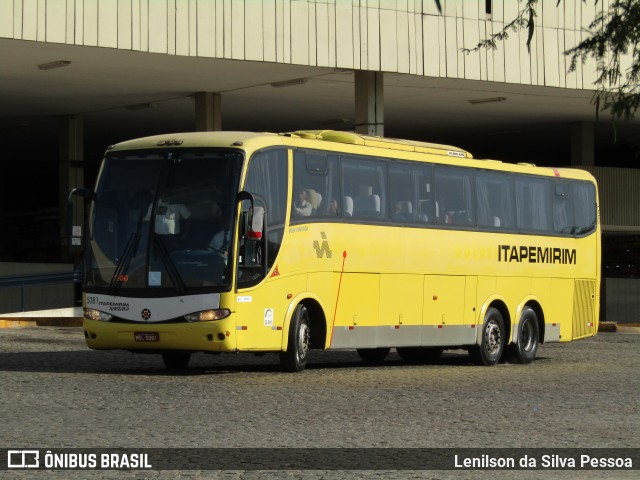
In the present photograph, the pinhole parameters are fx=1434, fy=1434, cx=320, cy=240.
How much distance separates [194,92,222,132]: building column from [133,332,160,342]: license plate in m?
18.6

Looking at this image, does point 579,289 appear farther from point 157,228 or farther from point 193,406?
point 193,406

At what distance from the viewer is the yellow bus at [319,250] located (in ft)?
61.5

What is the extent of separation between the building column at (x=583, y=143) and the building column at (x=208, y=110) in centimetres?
1263

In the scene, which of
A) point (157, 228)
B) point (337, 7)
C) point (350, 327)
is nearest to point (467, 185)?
point (350, 327)

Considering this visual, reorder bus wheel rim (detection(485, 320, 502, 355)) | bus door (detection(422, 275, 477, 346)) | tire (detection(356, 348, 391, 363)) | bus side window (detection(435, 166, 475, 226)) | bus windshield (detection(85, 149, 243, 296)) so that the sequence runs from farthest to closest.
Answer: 1. tire (detection(356, 348, 391, 363))
2. bus wheel rim (detection(485, 320, 502, 355))
3. bus side window (detection(435, 166, 475, 226))
4. bus door (detection(422, 275, 477, 346))
5. bus windshield (detection(85, 149, 243, 296))

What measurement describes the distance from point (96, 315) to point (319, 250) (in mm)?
3295

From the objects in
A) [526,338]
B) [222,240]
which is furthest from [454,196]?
[222,240]

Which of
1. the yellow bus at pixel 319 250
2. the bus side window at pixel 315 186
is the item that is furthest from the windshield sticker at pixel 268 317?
the bus side window at pixel 315 186

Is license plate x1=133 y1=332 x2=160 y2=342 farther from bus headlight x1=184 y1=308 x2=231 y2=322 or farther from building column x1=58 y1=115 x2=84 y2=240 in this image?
building column x1=58 y1=115 x2=84 y2=240

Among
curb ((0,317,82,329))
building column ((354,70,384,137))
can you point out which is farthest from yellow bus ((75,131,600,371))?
curb ((0,317,82,329))

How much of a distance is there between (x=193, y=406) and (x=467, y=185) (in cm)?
1016

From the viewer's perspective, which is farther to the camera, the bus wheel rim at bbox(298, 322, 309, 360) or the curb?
the curb

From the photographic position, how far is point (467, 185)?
2361 centimetres

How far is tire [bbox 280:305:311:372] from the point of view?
19.5 metres
